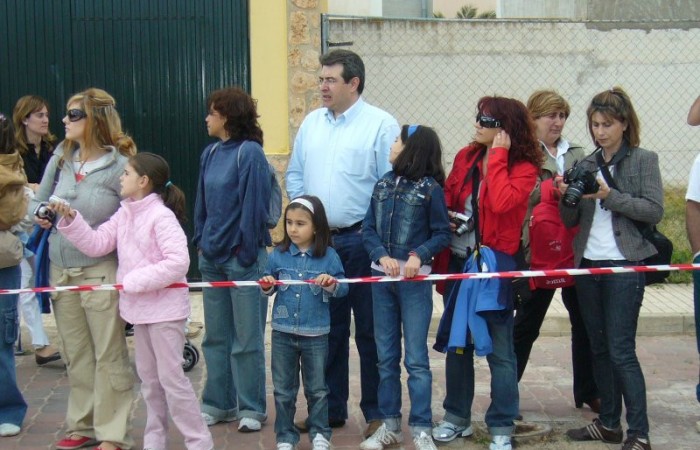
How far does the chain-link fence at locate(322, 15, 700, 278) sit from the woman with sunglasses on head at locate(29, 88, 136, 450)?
5.82 m

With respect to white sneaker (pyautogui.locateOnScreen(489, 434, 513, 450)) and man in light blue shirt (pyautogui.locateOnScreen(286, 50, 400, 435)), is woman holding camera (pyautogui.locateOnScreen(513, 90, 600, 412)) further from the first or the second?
man in light blue shirt (pyautogui.locateOnScreen(286, 50, 400, 435))

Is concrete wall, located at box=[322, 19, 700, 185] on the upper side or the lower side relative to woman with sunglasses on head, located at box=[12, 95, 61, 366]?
upper

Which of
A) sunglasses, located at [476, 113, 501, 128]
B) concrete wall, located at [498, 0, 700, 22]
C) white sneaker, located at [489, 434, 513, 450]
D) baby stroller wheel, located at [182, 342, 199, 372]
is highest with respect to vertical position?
concrete wall, located at [498, 0, 700, 22]

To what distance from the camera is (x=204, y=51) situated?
31.9ft

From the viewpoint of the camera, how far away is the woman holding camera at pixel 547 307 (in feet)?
21.1

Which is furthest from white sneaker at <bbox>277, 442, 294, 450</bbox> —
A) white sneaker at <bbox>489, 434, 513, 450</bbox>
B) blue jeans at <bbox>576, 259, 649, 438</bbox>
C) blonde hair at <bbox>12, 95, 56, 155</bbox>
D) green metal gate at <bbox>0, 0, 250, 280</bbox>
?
green metal gate at <bbox>0, 0, 250, 280</bbox>

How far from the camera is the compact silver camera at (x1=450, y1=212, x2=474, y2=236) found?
574 centimetres

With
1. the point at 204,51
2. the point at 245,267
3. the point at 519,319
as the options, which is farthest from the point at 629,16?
the point at 245,267

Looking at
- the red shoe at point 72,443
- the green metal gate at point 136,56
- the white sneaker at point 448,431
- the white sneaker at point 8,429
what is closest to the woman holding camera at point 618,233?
the white sneaker at point 448,431

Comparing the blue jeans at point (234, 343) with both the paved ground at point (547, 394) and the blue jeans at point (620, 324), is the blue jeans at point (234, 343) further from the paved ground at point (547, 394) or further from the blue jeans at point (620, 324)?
the blue jeans at point (620, 324)

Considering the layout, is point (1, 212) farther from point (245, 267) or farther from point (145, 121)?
point (145, 121)

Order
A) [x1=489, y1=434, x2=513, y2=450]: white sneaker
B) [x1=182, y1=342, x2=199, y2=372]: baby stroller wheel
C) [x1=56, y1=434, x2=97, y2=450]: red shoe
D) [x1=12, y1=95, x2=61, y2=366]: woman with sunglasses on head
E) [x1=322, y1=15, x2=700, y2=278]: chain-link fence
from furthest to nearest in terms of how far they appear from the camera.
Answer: [x1=322, y1=15, x2=700, y2=278]: chain-link fence
[x1=12, y1=95, x2=61, y2=366]: woman with sunglasses on head
[x1=182, y1=342, x2=199, y2=372]: baby stroller wheel
[x1=56, y1=434, x2=97, y2=450]: red shoe
[x1=489, y1=434, x2=513, y2=450]: white sneaker

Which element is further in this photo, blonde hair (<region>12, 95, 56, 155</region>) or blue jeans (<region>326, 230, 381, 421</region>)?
blonde hair (<region>12, 95, 56, 155</region>)

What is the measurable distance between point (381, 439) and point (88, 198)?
2.09 m
